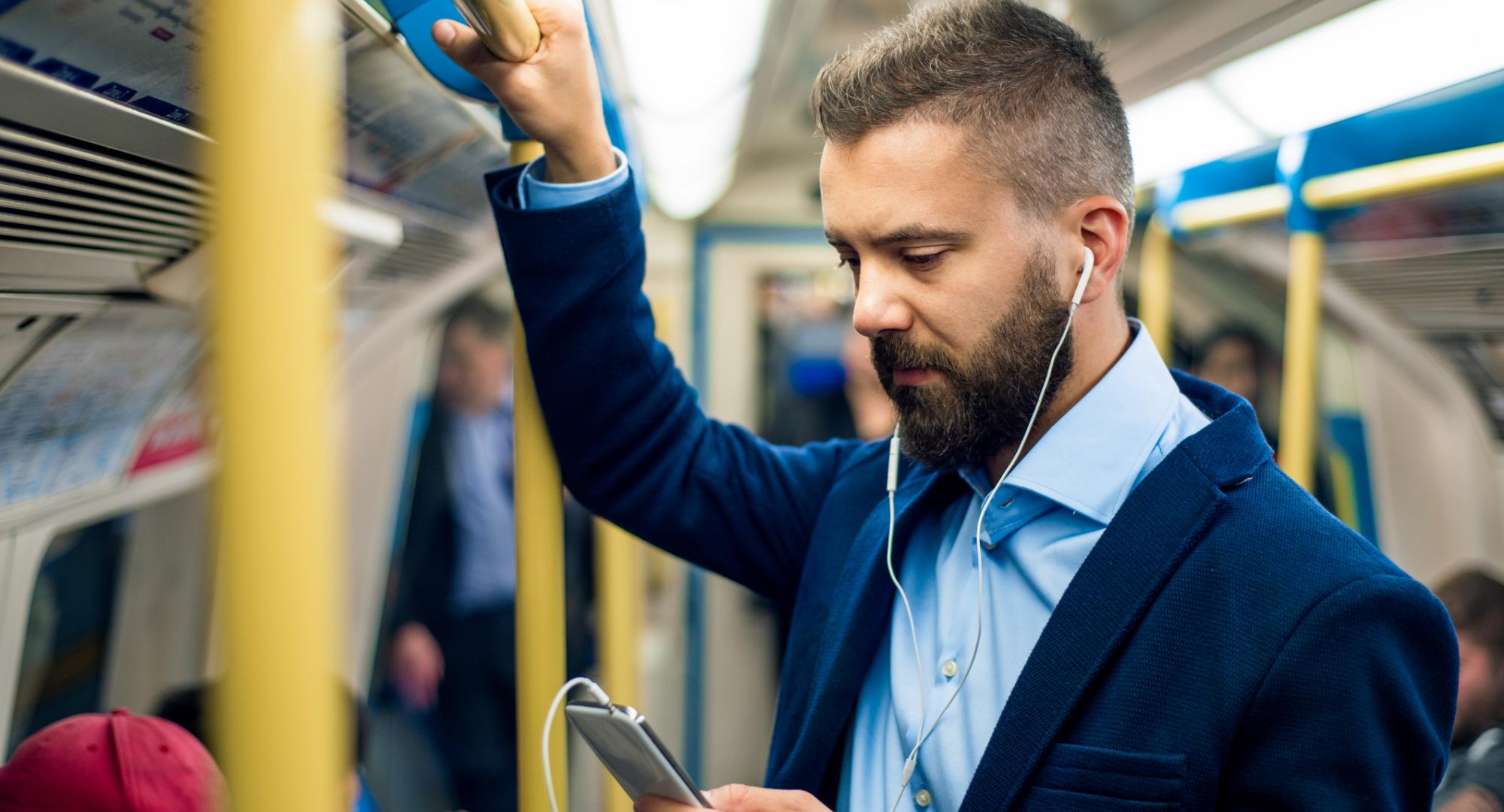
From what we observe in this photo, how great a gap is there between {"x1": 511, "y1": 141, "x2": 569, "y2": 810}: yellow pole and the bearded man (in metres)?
0.03

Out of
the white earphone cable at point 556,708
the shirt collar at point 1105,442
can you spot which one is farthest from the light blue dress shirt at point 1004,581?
the white earphone cable at point 556,708

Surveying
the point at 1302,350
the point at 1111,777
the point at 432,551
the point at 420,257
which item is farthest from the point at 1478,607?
the point at 432,551

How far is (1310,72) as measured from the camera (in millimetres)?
2260

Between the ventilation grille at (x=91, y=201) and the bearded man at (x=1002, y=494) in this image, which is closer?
the bearded man at (x=1002, y=494)

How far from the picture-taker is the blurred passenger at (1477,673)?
253 cm

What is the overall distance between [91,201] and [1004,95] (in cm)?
104

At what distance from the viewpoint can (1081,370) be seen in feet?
3.93

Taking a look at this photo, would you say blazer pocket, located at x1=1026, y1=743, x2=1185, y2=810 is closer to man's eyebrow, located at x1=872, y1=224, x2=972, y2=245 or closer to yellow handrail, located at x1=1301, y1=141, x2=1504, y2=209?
man's eyebrow, located at x1=872, y1=224, x2=972, y2=245

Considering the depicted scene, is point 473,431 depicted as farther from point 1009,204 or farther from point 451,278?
point 1009,204

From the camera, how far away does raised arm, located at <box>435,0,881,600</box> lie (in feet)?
3.40

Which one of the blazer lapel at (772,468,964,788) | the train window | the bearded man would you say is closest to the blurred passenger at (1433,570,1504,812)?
the bearded man

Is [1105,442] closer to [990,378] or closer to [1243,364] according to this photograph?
[990,378]

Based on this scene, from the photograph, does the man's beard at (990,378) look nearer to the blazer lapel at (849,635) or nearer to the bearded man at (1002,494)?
the bearded man at (1002,494)

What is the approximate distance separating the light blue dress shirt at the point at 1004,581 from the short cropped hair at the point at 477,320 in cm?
291
